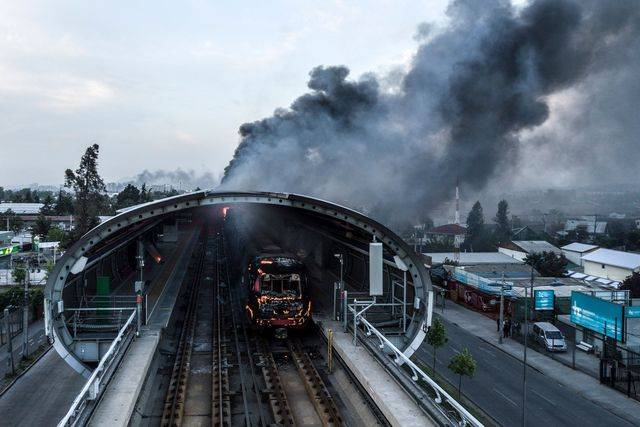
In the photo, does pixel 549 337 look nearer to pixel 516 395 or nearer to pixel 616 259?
pixel 516 395

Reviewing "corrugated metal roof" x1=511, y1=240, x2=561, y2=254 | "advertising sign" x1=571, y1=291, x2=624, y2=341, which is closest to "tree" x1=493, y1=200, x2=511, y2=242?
"corrugated metal roof" x1=511, y1=240, x2=561, y2=254

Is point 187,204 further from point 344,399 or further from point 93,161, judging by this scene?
point 93,161

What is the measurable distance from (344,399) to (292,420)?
1.89m

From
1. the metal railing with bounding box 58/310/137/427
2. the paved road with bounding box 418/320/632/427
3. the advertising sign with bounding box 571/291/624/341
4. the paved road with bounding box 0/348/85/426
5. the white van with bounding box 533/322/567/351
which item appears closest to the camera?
the metal railing with bounding box 58/310/137/427

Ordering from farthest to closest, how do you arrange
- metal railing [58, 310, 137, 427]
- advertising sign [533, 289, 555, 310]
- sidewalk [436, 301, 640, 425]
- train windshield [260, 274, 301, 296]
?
advertising sign [533, 289, 555, 310]
sidewalk [436, 301, 640, 425]
train windshield [260, 274, 301, 296]
metal railing [58, 310, 137, 427]

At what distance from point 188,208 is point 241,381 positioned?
17.0ft

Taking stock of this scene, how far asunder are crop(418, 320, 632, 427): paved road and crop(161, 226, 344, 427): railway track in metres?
8.89

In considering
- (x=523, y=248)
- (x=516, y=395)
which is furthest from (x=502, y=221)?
(x=516, y=395)

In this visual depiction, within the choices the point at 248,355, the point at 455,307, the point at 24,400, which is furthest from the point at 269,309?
the point at 455,307

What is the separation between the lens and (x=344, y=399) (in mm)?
13062

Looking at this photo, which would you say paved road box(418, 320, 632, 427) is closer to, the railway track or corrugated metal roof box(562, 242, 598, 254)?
the railway track

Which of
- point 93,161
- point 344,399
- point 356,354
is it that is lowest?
point 344,399

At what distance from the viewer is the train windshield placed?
18078mm

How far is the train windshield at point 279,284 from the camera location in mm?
18078
